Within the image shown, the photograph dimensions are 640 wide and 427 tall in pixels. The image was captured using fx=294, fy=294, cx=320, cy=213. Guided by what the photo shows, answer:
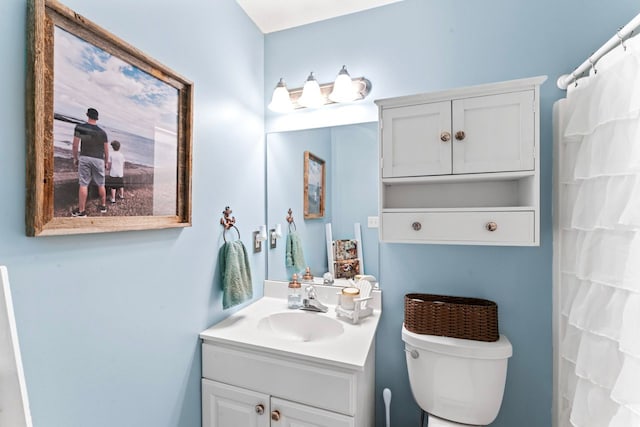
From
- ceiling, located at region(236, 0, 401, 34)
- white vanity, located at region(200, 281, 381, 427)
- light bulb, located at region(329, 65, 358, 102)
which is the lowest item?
white vanity, located at region(200, 281, 381, 427)

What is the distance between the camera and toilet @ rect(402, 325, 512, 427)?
47.9 inches

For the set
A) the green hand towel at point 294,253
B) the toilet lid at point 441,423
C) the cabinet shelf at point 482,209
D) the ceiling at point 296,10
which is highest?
the ceiling at point 296,10

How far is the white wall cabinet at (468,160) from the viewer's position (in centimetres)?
118

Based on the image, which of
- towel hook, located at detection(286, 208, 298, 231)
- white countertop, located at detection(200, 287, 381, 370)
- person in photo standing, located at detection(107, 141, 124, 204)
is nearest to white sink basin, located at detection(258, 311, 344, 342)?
white countertop, located at detection(200, 287, 381, 370)

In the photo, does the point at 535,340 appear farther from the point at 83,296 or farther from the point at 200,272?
the point at 83,296

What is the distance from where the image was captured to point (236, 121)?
5.26ft

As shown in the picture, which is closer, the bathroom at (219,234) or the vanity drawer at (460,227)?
the bathroom at (219,234)

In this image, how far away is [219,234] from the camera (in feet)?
4.85

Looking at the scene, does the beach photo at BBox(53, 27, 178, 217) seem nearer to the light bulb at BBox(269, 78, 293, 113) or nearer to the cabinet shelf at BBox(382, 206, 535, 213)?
the light bulb at BBox(269, 78, 293, 113)

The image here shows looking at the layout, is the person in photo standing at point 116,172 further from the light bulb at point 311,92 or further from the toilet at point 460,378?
the toilet at point 460,378

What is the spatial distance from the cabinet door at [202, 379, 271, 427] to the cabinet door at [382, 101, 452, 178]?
1.12m

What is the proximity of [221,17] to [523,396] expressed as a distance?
92.4 inches

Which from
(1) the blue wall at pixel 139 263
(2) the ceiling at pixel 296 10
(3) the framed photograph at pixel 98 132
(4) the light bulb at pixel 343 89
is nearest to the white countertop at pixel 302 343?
(1) the blue wall at pixel 139 263

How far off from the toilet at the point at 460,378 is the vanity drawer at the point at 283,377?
407mm
